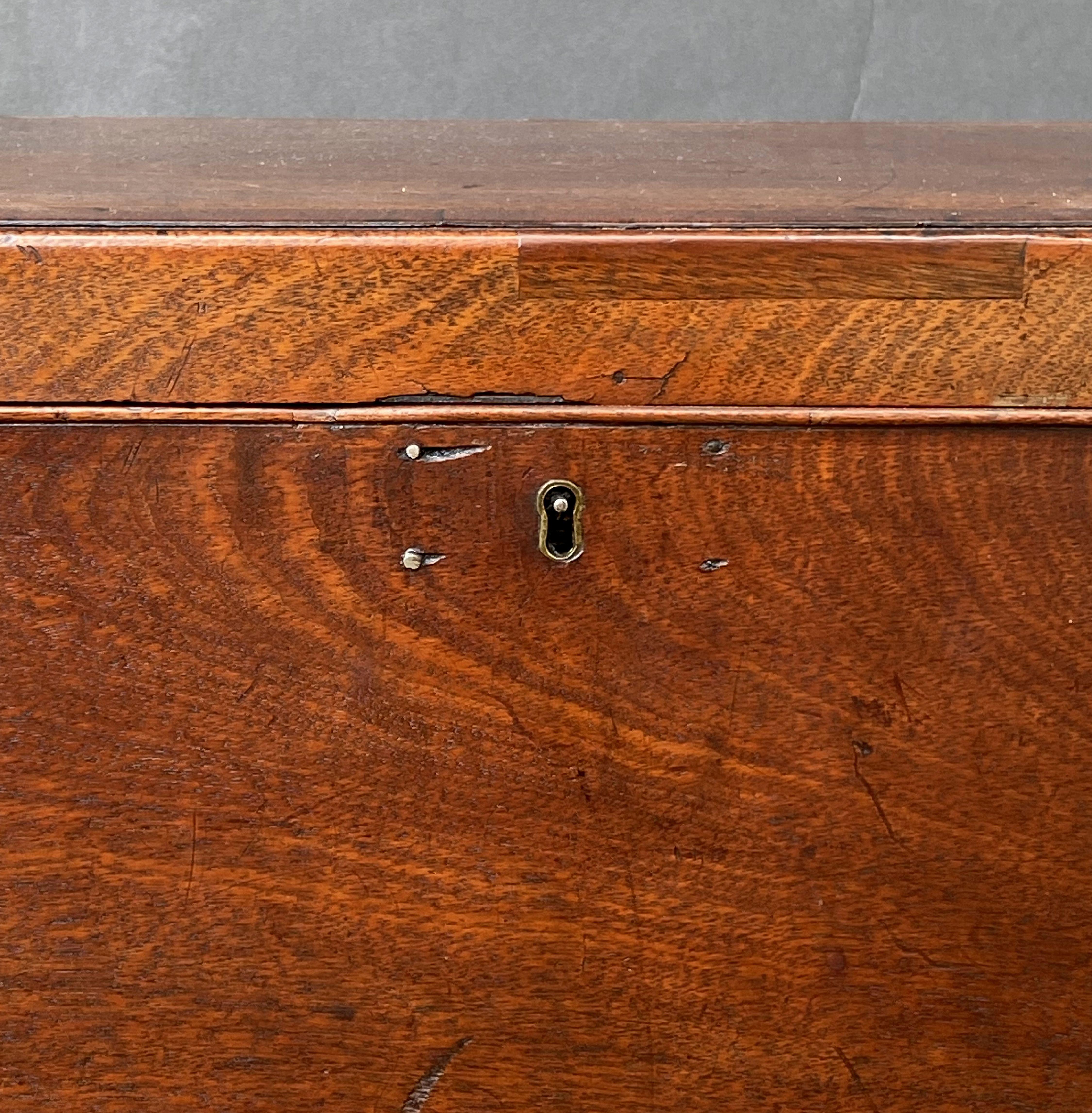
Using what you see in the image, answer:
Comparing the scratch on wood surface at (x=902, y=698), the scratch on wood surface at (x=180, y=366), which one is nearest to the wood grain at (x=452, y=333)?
the scratch on wood surface at (x=180, y=366)

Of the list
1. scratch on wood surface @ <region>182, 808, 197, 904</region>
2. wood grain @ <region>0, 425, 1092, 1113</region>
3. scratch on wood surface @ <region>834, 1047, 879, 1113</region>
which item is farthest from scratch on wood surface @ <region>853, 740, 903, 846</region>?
scratch on wood surface @ <region>182, 808, 197, 904</region>

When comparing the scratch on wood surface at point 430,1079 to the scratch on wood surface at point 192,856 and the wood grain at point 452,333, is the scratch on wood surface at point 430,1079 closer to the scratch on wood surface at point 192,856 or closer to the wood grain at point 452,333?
the scratch on wood surface at point 192,856

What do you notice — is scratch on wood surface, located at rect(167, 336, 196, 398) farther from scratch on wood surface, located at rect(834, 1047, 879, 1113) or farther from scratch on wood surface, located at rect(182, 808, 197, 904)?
scratch on wood surface, located at rect(834, 1047, 879, 1113)

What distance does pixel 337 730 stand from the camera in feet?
2.92

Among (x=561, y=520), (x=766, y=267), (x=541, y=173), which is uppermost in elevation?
(x=541, y=173)

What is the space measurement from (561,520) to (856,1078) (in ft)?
1.18

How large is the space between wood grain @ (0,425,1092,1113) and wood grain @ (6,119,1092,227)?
0.12m

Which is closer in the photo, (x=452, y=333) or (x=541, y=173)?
(x=452, y=333)

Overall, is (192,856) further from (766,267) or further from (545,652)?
(766,267)

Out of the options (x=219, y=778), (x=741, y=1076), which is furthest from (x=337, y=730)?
(x=741, y=1076)

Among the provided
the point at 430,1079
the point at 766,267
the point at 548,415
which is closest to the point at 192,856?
the point at 430,1079

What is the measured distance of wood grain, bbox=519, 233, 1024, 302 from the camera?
0.84m

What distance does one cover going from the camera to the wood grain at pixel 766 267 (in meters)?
0.84

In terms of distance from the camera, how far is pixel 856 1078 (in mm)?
927
